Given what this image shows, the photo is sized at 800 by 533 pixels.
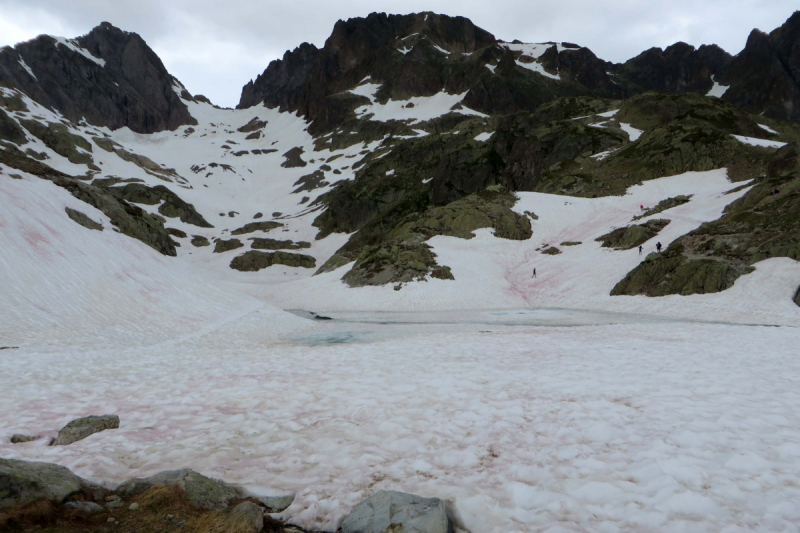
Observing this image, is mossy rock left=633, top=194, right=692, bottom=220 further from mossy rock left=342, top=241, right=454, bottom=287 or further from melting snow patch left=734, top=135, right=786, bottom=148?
melting snow patch left=734, top=135, right=786, bottom=148

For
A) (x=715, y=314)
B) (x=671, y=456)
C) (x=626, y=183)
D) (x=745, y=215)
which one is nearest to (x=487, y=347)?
(x=671, y=456)

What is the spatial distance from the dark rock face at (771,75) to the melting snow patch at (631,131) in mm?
99685

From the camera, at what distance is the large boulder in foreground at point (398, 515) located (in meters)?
3.91

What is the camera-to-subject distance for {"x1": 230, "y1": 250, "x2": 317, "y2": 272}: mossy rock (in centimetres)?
8138

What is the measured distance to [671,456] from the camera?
5508mm

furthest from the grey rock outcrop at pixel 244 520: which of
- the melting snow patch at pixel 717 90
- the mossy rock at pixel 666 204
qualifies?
the melting snow patch at pixel 717 90

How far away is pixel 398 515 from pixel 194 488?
7.67 feet

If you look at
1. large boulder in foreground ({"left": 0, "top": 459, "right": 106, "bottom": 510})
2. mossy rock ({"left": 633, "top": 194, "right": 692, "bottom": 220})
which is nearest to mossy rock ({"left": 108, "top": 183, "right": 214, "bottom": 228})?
mossy rock ({"left": 633, "top": 194, "right": 692, "bottom": 220})

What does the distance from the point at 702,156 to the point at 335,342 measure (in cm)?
7446

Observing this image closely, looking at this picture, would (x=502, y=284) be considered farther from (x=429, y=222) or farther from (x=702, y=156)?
(x=702, y=156)

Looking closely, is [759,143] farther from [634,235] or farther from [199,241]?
[199,241]

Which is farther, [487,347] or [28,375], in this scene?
[487,347]

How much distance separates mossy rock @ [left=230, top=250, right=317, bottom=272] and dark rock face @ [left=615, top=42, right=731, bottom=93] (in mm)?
174991

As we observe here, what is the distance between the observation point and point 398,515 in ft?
13.3
